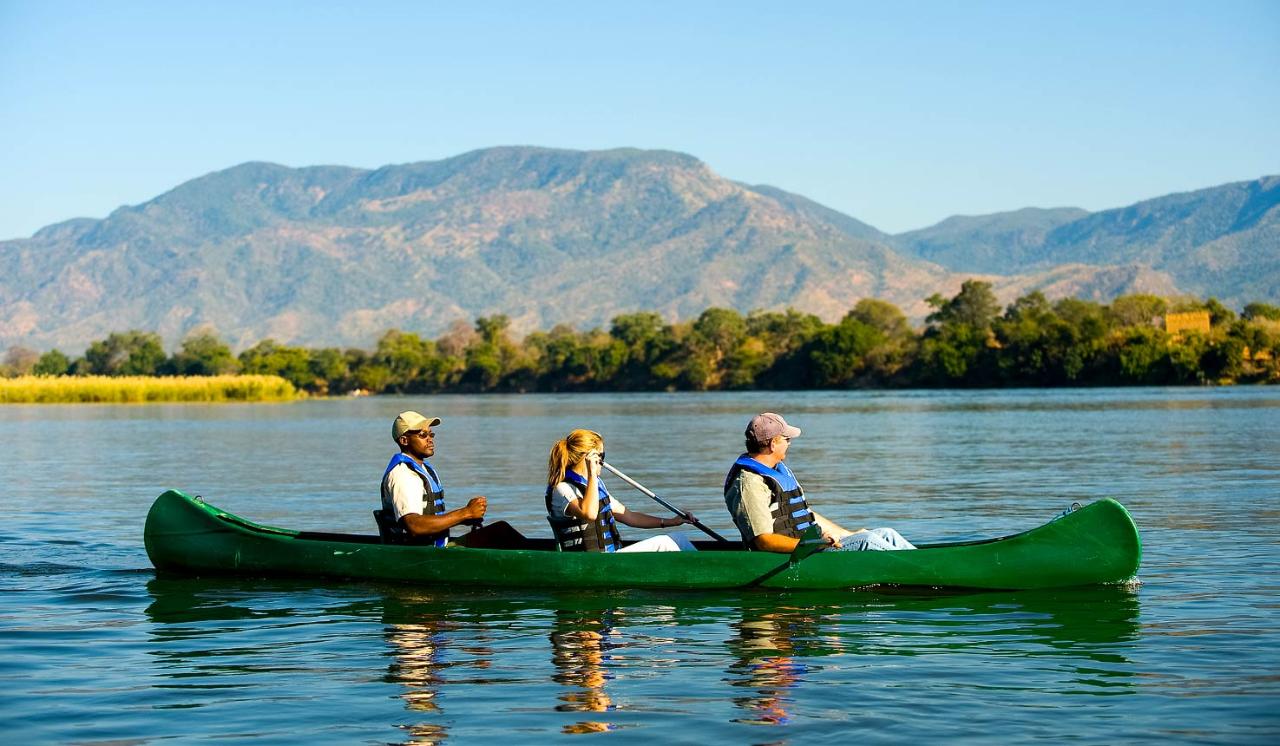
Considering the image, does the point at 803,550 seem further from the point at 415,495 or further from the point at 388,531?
the point at 388,531

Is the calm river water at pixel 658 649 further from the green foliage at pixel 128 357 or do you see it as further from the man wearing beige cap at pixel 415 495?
the green foliage at pixel 128 357

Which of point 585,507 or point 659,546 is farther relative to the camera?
point 659,546

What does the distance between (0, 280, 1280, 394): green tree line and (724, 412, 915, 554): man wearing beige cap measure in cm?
8394

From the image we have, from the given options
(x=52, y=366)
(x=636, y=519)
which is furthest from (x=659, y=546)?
(x=52, y=366)

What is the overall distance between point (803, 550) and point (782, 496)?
47 cm

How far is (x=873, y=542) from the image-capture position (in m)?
12.7

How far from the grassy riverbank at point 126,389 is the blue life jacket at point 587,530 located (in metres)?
65.9

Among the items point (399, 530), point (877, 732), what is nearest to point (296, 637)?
point (399, 530)

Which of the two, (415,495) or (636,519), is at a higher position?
(415,495)

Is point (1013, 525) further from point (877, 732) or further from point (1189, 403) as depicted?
point (1189, 403)

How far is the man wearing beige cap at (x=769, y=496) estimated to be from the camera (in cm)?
1200

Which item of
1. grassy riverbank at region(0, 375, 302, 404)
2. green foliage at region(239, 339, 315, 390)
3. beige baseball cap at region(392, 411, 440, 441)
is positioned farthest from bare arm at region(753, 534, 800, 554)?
green foliage at region(239, 339, 315, 390)

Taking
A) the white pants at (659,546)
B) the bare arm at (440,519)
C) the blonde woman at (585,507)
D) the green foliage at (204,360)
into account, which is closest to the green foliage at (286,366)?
the green foliage at (204,360)

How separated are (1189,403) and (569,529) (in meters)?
52.7
